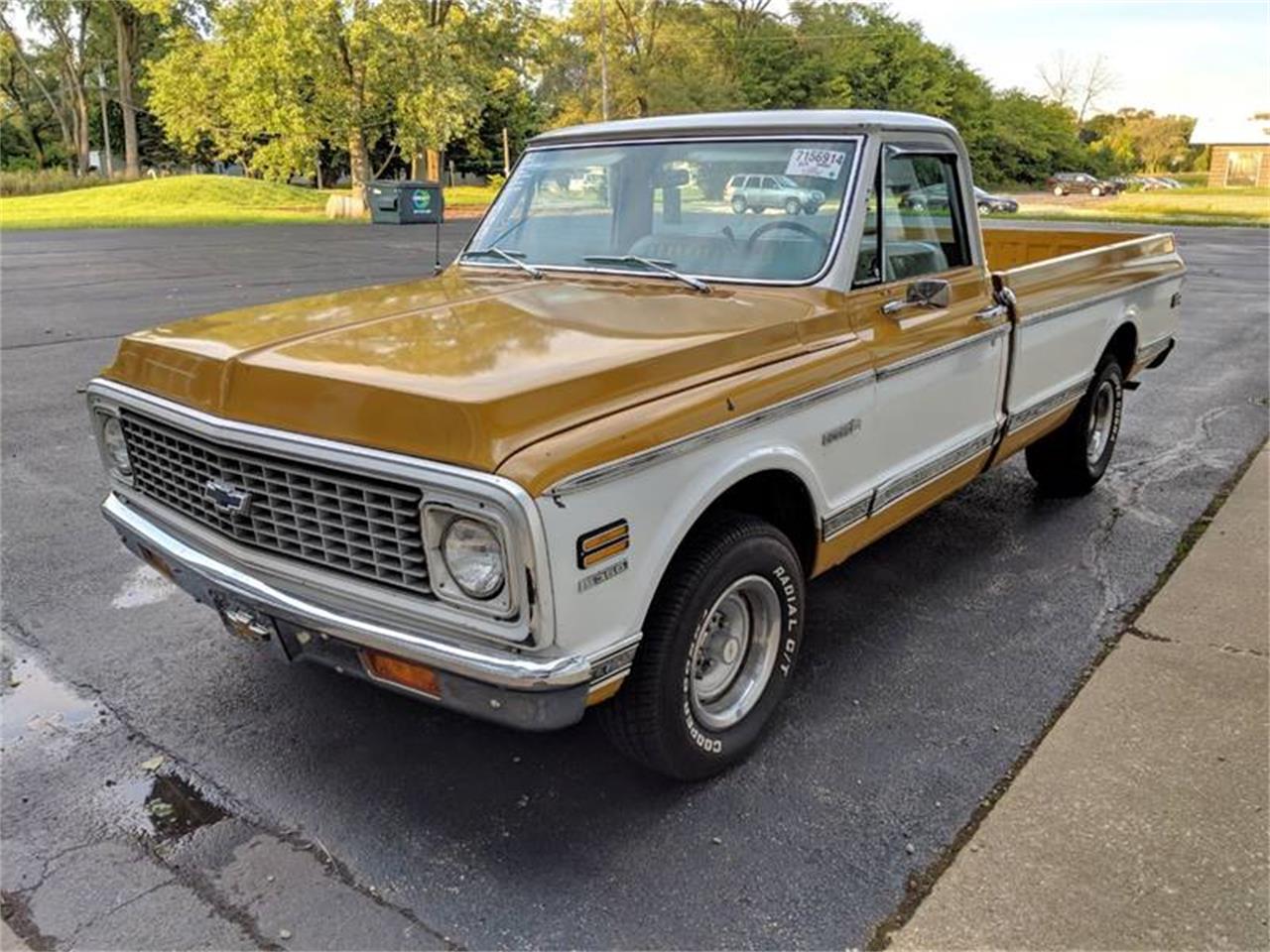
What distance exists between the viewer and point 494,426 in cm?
234

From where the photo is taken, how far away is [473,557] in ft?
7.79

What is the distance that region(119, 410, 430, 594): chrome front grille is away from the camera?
8.09ft

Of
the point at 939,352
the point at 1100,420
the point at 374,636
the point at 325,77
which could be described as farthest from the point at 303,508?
the point at 325,77

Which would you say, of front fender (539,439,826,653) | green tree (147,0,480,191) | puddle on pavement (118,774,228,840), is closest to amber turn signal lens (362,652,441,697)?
front fender (539,439,826,653)

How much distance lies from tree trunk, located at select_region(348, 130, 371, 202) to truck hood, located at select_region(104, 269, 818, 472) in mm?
32153

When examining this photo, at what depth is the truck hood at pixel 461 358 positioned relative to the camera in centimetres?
243

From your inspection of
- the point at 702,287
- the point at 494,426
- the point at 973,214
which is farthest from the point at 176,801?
the point at 973,214

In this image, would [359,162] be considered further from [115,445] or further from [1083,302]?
[115,445]

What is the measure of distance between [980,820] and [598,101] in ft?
189

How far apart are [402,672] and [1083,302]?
13.0 feet

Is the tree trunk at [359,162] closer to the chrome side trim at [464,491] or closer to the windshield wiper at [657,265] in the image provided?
the windshield wiper at [657,265]

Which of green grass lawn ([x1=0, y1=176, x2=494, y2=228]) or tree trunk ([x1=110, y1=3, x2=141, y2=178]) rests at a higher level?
tree trunk ([x1=110, y1=3, x2=141, y2=178])

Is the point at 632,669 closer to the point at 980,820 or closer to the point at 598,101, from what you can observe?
the point at 980,820

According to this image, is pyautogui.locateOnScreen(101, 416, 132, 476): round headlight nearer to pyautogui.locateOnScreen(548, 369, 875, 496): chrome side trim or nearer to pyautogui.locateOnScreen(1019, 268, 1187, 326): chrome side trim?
pyautogui.locateOnScreen(548, 369, 875, 496): chrome side trim
